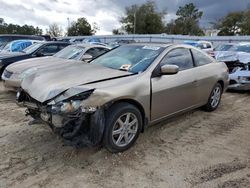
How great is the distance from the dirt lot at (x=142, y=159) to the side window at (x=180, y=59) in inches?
43.8

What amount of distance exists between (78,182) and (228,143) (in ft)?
8.41

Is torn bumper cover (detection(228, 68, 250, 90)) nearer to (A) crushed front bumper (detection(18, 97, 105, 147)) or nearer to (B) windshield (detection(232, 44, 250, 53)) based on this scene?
(B) windshield (detection(232, 44, 250, 53))

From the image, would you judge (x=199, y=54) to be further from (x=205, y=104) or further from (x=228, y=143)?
(x=228, y=143)

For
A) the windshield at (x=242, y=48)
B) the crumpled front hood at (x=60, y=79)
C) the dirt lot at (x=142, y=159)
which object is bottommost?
the dirt lot at (x=142, y=159)

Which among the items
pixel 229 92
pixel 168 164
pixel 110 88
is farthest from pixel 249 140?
pixel 229 92

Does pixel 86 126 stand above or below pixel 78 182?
above

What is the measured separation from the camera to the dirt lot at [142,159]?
3.54 metres

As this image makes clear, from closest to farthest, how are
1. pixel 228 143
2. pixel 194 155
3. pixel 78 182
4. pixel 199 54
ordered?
pixel 78 182
pixel 194 155
pixel 228 143
pixel 199 54

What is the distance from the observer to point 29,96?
4297 millimetres

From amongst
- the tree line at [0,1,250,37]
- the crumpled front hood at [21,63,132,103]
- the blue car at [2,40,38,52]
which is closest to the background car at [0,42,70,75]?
the blue car at [2,40,38,52]

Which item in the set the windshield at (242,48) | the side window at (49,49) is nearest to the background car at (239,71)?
the windshield at (242,48)

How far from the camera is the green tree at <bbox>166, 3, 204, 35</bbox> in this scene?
84250mm

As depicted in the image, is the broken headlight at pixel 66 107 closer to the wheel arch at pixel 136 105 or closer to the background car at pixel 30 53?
the wheel arch at pixel 136 105

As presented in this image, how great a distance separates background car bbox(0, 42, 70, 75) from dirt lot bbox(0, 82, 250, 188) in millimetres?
4491
